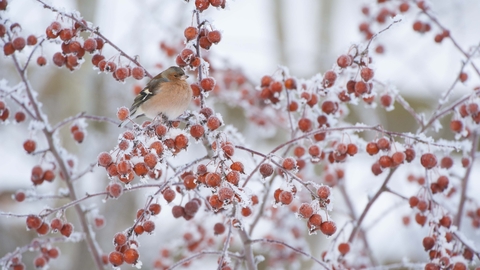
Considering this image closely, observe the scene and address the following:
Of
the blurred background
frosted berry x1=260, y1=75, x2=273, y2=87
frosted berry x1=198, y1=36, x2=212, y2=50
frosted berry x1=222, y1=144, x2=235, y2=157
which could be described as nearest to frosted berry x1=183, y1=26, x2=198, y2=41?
frosted berry x1=198, y1=36, x2=212, y2=50

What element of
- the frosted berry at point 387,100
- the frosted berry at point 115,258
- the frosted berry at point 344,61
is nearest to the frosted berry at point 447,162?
the frosted berry at point 387,100

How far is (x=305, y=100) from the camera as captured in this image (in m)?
1.29

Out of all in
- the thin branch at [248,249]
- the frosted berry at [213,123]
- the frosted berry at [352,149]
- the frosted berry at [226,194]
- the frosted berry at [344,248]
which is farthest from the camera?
the frosted berry at [344,248]

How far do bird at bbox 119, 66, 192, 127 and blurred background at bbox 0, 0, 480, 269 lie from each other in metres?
0.53

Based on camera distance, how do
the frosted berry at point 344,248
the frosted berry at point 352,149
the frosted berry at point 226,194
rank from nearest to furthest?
the frosted berry at point 226,194
the frosted berry at point 352,149
the frosted berry at point 344,248

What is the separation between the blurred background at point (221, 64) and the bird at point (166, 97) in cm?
53

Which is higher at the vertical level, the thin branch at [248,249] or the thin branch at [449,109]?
the thin branch at [449,109]

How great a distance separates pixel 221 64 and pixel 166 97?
0.98 m

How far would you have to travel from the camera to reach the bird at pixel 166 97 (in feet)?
4.27

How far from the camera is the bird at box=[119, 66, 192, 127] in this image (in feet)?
4.27

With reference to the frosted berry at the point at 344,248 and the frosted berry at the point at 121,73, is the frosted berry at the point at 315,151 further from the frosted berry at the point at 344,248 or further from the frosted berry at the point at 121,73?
the frosted berry at the point at 121,73

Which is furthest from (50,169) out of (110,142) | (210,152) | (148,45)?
(148,45)

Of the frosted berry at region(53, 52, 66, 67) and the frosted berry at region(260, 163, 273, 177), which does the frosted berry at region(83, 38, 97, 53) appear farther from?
the frosted berry at region(260, 163, 273, 177)

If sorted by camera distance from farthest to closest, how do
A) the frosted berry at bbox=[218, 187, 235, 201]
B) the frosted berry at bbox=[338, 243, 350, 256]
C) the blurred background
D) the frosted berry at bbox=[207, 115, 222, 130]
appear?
the blurred background
the frosted berry at bbox=[338, 243, 350, 256]
the frosted berry at bbox=[207, 115, 222, 130]
the frosted berry at bbox=[218, 187, 235, 201]
